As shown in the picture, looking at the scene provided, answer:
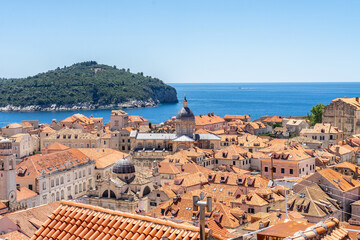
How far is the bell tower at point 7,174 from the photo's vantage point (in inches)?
1704

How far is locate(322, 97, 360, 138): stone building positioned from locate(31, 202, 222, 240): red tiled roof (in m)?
80.0

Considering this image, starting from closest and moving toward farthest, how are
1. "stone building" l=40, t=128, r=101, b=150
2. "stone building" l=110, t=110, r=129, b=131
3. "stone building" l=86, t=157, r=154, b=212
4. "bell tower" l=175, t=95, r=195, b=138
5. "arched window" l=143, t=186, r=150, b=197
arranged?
"stone building" l=86, t=157, r=154, b=212, "arched window" l=143, t=186, r=150, b=197, "bell tower" l=175, t=95, r=195, b=138, "stone building" l=40, t=128, r=101, b=150, "stone building" l=110, t=110, r=129, b=131

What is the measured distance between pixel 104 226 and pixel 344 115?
81633 mm

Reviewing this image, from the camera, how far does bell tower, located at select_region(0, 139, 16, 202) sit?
4328 centimetres

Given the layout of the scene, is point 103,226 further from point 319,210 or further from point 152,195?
point 152,195

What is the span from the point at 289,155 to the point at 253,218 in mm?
23689

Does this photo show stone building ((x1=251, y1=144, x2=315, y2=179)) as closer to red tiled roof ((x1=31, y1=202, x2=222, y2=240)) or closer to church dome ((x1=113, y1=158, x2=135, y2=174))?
church dome ((x1=113, y1=158, x2=135, y2=174))

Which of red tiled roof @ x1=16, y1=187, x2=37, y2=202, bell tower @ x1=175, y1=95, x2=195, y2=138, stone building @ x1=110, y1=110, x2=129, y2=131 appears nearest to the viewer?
red tiled roof @ x1=16, y1=187, x2=37, y2=202

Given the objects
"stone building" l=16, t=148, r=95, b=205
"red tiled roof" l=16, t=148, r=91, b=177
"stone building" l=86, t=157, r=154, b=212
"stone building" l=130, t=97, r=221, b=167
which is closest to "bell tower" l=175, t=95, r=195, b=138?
"stone building" l=130, t=97, r=221, b=167

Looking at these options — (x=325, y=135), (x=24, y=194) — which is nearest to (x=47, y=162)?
(x=24, y=194)

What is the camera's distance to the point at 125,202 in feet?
144

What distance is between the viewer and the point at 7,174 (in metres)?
43.5

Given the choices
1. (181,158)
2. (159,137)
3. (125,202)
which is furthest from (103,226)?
(159,137)

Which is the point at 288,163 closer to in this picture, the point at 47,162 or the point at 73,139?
the point at 47,162
